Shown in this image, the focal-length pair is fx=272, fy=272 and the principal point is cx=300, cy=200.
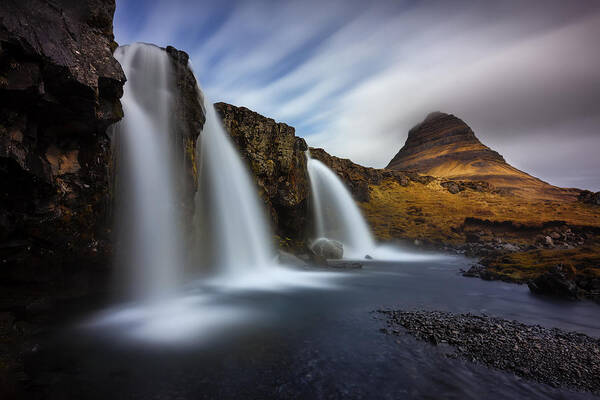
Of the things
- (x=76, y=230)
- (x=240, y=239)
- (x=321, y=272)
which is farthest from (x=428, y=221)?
(x=76, y=230)

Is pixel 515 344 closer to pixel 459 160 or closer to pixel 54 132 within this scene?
pixel 54 132

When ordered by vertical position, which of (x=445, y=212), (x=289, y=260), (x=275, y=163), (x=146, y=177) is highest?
(x=275, y=163)

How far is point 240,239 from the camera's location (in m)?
20.5

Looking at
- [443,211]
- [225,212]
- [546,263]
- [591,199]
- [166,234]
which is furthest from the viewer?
[591,199]

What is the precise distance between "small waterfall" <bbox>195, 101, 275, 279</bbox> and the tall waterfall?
417cm

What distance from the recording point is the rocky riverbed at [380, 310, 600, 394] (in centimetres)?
593

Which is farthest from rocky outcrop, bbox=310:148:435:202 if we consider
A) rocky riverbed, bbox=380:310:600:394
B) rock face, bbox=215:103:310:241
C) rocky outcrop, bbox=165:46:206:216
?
rocky riverbed, bbox=380:310:600:394

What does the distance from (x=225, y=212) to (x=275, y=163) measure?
7261mm

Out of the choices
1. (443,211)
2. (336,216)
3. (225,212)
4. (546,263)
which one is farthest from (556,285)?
(443,211)

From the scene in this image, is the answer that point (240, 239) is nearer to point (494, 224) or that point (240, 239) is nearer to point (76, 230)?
point (76, 230)

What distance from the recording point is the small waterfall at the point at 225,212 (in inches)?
746

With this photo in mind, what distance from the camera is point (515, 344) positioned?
725 cm

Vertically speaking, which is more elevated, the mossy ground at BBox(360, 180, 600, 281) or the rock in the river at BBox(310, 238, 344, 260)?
the mossy ground at BBox(360, 180, 600, 281)

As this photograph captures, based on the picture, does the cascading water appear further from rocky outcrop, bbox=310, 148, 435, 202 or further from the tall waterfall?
rocky outcrop, bbox=310, 148, 435, 202
